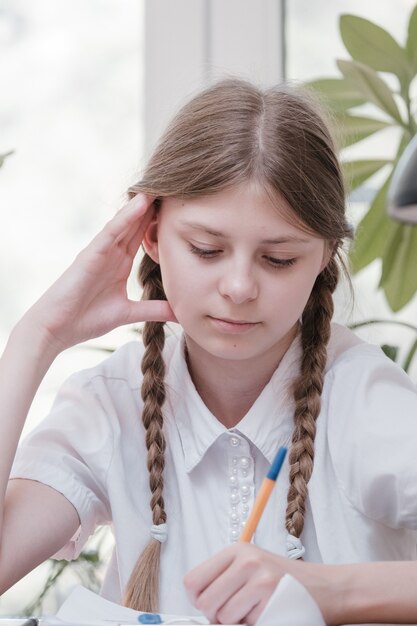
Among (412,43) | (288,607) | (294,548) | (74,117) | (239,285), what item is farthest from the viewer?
(74,117)

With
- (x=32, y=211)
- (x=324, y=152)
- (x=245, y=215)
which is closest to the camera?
(x=245, y=215)

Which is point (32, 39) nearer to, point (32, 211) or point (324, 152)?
point (32, 211)

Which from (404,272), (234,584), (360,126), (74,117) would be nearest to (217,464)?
(234,584)

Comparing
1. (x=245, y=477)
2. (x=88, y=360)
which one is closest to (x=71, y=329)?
(x=245, y=477)

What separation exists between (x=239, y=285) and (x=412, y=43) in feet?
2.77

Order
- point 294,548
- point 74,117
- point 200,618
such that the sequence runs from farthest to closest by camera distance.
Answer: point 74,117 → point 294,548 → point 200,618

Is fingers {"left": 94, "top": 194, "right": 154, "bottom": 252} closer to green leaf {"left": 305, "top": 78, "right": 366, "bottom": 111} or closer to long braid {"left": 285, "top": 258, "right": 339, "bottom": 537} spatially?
long braid {"left": 285, "top": 258, "right": 339, "bottom": 537}

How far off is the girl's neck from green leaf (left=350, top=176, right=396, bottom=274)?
477 mm

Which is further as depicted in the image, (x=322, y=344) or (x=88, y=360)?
(x=88, y=360)

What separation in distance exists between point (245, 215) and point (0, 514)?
0.44 metres

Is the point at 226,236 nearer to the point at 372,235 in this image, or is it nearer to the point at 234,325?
the point at 234,325

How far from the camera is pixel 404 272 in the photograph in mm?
1733

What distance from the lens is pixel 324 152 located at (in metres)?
1.18

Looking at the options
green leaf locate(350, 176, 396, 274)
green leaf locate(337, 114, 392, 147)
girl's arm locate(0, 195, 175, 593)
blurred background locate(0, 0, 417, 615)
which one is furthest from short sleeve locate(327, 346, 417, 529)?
blurred background locate(0, 0, 417, 615)
